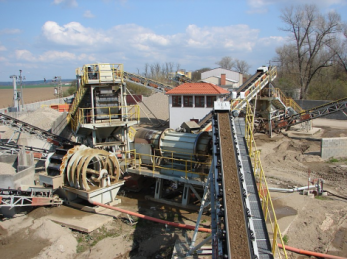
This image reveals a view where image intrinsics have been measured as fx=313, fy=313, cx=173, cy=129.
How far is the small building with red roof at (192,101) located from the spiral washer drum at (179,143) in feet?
41.2

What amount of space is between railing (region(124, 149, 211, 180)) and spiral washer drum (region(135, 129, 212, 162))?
258mm

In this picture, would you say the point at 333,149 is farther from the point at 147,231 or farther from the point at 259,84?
the point at 147,231

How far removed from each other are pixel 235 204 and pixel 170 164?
657 centimetres

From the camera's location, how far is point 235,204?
7.48 m

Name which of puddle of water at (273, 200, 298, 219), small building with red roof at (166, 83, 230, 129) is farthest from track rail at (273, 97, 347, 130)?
puddle of water at (273, 200, 298, 219)

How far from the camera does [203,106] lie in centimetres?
2639

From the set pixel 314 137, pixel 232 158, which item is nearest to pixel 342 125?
pixel 314 137

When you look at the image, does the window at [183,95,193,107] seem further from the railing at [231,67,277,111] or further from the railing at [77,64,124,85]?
the railing at [77,64,124,85]

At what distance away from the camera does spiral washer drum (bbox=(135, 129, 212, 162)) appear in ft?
40.7

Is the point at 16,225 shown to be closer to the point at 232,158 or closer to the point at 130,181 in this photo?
the point at 130,181

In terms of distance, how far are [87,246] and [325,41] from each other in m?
41.3

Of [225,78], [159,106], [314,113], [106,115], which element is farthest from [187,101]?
[225,78]

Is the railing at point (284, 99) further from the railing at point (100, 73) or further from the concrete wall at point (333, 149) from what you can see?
the railing at point (100, 73)

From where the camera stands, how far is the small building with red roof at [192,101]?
2616 centimetres
